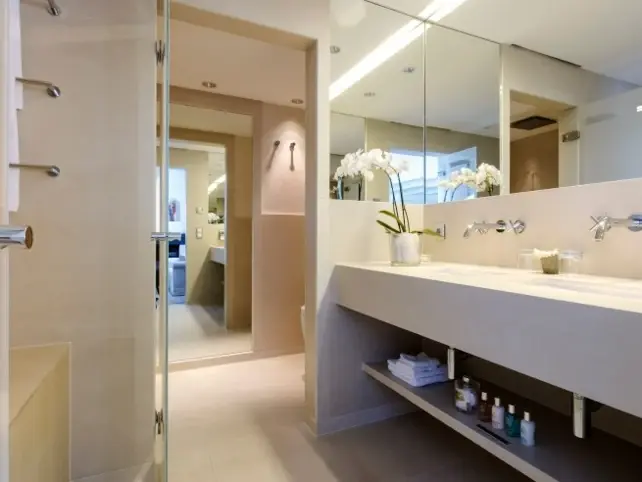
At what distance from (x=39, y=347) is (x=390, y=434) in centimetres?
161

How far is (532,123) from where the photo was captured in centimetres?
172

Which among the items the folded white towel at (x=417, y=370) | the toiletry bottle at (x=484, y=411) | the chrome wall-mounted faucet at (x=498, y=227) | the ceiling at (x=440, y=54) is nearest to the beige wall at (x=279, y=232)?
the ceiling at (x=440, y=54)

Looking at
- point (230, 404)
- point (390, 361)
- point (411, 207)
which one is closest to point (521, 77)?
point (411, 207)

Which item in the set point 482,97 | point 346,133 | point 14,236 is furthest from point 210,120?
point 14,236

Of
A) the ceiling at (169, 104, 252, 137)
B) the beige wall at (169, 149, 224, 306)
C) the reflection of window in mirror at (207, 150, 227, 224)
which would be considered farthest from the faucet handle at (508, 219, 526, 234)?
the beige wall at (169, 149, 224, 306)

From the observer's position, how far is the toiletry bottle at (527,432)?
1217 mm

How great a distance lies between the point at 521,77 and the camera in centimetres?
179

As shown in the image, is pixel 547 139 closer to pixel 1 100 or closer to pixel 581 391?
pixel 581 391

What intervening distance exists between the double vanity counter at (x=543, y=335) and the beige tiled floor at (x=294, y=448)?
31cm

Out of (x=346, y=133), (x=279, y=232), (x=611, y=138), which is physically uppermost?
(x=346, y=133)

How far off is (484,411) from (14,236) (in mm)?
1539

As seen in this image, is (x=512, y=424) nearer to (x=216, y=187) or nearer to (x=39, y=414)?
(x=39, y=414)

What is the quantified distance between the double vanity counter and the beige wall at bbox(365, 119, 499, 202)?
65 cm

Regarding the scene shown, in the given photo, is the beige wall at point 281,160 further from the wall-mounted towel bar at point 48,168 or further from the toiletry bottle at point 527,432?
the toiletry bottle at point 527,432
